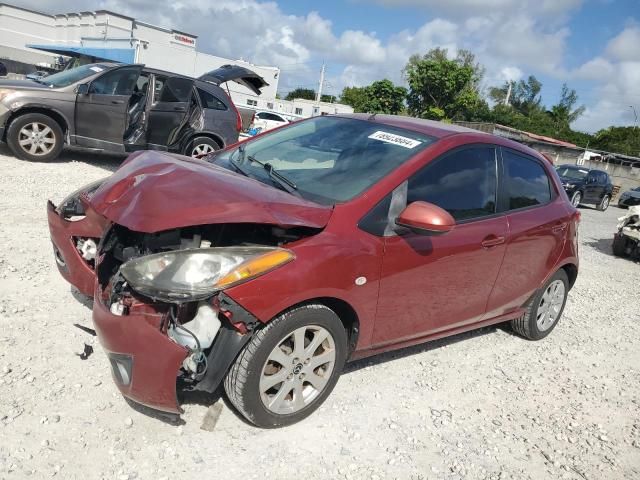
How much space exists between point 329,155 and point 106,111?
5910 millimetres

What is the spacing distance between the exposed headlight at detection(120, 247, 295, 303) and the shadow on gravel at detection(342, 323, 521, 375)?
1396 millimetres

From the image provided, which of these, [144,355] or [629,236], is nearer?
[144,355]

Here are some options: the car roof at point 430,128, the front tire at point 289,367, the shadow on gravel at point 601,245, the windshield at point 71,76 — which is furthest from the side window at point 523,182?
the shadow on gravel at point 601,245

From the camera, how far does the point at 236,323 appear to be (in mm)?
2490

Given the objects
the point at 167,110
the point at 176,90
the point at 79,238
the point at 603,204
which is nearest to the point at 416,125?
the point at 79,238

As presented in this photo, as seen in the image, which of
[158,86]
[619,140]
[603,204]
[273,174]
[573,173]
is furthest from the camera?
[619,140]

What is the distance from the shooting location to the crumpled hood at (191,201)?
2510mm

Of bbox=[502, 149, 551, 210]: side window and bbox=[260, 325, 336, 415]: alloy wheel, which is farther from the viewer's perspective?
bbox=[502, 149, 551, 210]: side window

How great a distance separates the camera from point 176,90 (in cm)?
858

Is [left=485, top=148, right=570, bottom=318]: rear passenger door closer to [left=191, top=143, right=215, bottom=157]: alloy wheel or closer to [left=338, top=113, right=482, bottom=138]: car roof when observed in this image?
[left=338, top=113, right=482, bottom=138]: car roof

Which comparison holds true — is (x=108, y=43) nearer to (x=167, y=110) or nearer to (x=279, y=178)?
(x=167, y=110)

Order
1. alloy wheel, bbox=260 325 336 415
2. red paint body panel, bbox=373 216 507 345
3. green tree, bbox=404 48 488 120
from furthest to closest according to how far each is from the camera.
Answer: green tree, bbox=404 48 488 120, red paint body panel, bbox=373 216 507 345, alloy wheel, bbox=260 325 336 415

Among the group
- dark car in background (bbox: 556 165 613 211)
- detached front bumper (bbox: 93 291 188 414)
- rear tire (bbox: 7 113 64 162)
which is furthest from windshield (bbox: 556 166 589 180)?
detached front bumper (bbox: 93 291 188 414)

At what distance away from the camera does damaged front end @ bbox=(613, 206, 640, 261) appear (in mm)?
9836
